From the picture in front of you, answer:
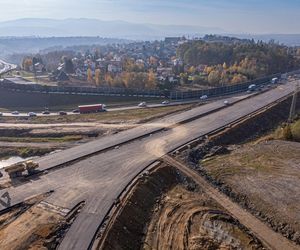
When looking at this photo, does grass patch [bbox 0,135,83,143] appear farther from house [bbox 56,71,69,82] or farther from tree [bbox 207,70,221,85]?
house [bbox 56,71,69,82]

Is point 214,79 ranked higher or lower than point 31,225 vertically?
higher

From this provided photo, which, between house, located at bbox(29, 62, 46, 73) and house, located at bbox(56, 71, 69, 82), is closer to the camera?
house, located at bbox(56, 71, 69, 82)

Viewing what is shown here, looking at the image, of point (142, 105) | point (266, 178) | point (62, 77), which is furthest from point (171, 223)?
point (62, 77)

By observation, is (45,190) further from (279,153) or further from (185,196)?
(279,153)

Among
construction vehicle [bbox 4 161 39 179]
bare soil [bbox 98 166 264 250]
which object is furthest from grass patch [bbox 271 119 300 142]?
construction vehicle [bbox 4 161 39 179]

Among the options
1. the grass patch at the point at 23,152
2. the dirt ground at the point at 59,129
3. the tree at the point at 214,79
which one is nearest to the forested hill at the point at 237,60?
the tree at the point at 214,79

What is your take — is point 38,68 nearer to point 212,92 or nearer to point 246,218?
point 212,92
